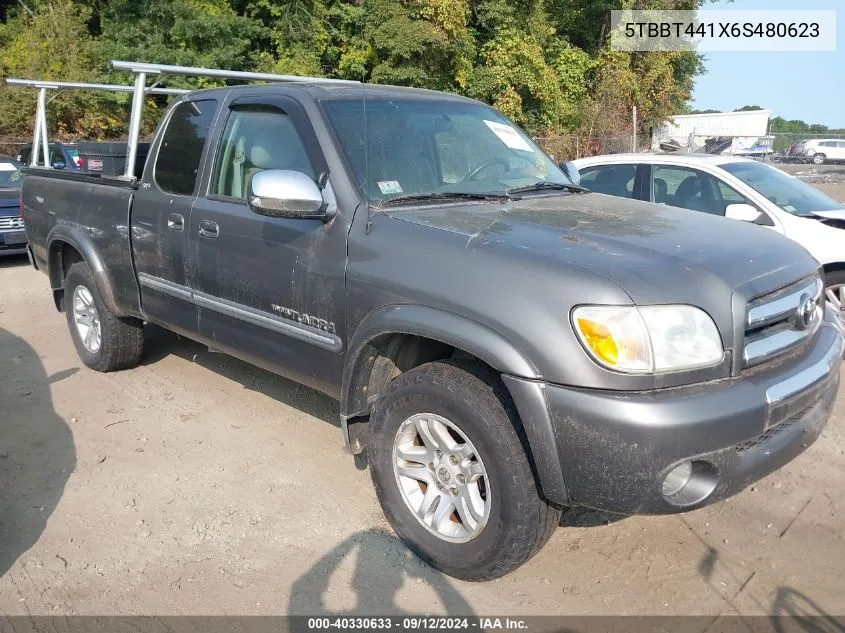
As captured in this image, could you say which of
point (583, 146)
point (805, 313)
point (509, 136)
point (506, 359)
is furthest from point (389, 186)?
point (583, 146)

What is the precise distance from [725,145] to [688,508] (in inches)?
763

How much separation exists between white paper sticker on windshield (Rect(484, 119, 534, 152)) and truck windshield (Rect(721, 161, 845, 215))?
3.07 metres

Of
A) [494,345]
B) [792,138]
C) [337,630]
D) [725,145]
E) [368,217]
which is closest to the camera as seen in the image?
[494,345]

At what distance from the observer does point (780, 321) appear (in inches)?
116

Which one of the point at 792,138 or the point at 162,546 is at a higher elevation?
the point at 792,138

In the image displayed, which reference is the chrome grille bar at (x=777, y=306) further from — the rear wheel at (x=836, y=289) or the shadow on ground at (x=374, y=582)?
the rear wheel at (x=836, y=289)

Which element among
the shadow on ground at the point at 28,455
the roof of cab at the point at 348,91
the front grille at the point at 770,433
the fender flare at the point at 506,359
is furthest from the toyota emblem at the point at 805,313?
the shadow on ground at the point at 28,455

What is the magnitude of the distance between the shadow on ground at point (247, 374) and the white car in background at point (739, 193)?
360cm

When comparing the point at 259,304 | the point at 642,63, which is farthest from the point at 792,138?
the point at 259,304

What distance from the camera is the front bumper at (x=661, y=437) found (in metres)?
2.47

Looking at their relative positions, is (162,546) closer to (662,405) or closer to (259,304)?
(259,304)

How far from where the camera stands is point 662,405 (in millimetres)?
2479

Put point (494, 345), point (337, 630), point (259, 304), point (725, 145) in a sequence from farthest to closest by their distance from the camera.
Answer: point (725, 145)
point (259, 304)
point (337, 630)
point (494, 345)

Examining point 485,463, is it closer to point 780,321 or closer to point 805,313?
point 780,321
